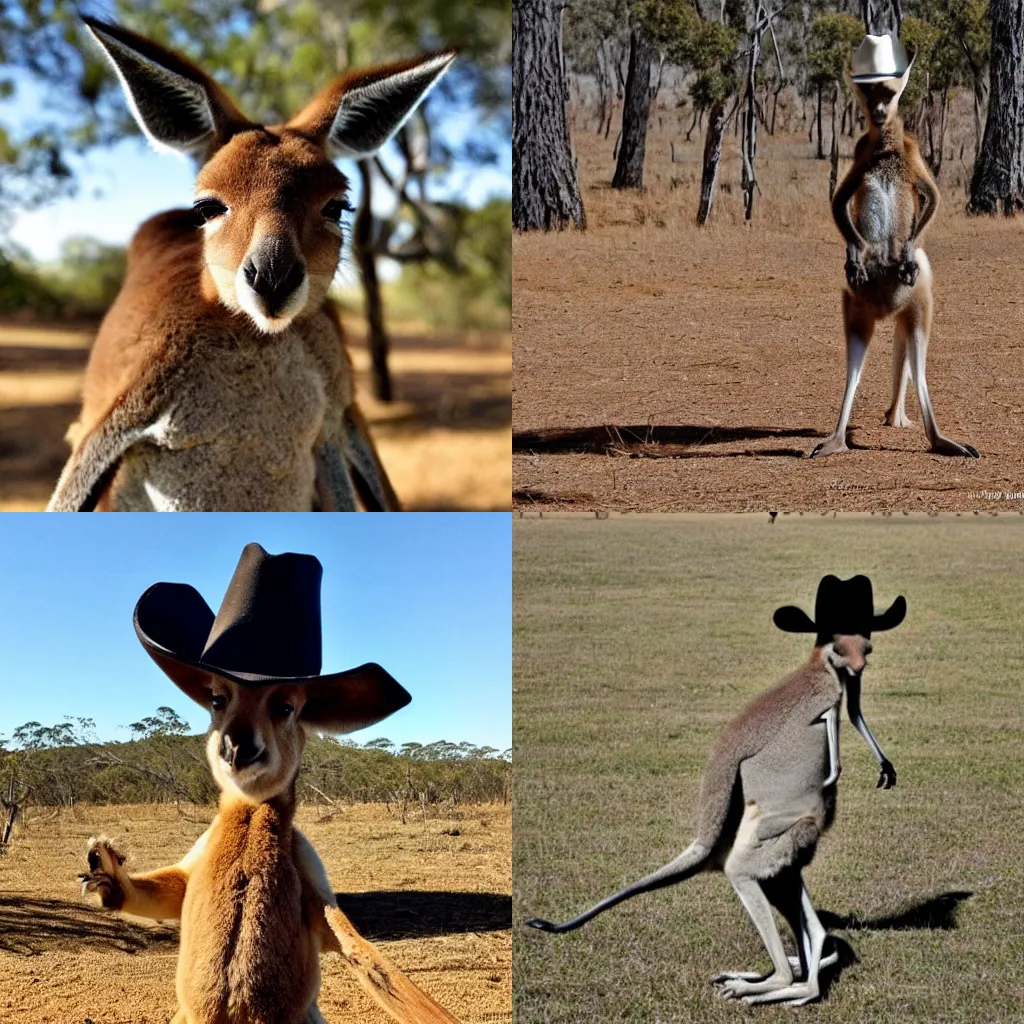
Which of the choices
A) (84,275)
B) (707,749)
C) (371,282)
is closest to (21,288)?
(84,275)

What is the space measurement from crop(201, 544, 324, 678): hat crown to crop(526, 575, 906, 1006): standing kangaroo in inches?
73.2

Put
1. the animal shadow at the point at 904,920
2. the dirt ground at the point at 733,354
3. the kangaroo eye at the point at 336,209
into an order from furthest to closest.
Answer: the dirt ground at the point at 733,354, the animal shadow at the point at 904,920, the kangaroo eye at the point at 336,209

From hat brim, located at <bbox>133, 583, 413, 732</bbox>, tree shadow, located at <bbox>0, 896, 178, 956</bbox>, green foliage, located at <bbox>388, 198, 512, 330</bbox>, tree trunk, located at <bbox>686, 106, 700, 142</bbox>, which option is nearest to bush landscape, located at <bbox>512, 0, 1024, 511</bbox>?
tree trunk, located at <bbox>686, 106, 700, 142</bbox>

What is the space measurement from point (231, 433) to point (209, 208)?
0.65 m

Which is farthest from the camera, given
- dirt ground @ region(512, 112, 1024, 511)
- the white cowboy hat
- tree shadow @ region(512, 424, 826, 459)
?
tree shadow @ region(512, 424, 826, 459)

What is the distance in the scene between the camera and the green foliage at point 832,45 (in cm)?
862

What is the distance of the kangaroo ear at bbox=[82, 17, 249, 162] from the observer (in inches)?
124

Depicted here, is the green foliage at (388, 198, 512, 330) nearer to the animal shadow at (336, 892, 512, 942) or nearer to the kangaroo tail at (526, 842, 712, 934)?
the animal shadow at (336, 892, 512, 942)

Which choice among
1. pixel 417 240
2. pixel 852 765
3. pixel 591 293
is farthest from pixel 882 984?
pixel 417 240

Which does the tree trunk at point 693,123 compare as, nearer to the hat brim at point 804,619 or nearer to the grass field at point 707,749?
the grass field at point 707,749

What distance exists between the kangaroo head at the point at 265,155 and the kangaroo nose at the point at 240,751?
3.66 feet

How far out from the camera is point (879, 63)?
667 centimetres

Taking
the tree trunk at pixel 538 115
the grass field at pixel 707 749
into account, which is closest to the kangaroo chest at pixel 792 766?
the grass field at pixel 707 749

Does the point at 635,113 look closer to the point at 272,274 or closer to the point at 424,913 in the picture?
the point at 424,913
